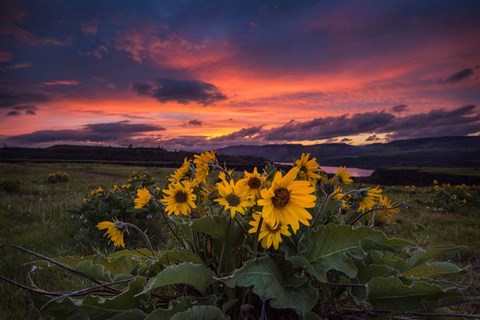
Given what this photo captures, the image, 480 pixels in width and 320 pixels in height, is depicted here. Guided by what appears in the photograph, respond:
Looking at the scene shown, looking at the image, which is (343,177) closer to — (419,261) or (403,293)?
(419,261)

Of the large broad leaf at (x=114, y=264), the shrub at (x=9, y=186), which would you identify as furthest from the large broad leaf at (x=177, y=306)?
the shrub at (x=9, y=186)

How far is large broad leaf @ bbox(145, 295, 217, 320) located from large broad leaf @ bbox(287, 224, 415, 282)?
1.91 feet

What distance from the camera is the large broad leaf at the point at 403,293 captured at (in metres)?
2.17

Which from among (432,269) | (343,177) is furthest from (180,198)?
(432,269)

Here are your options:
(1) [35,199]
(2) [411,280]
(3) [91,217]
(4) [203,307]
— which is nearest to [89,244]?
(3) [91,217]

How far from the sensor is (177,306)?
213 centimetres

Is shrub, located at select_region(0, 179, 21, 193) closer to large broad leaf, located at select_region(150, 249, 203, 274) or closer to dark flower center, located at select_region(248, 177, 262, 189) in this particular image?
large broad leaf, located at select_region(150, 249, 203, 274)

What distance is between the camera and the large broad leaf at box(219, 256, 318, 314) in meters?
1.98

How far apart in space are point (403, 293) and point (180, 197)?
154 cm

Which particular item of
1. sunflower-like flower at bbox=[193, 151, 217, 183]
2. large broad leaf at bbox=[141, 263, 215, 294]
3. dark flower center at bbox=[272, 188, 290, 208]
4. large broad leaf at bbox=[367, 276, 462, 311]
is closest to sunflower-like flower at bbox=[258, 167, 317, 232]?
dark flower center at bbox=[272, 188, 290, 208]

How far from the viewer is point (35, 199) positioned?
38.9ft

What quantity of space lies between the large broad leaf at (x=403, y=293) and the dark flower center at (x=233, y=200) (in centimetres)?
93

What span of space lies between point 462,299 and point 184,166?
6.74 feet

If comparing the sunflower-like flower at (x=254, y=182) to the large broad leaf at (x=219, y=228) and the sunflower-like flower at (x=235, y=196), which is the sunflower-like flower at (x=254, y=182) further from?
the large broad leaf at (x=219, y=228)
